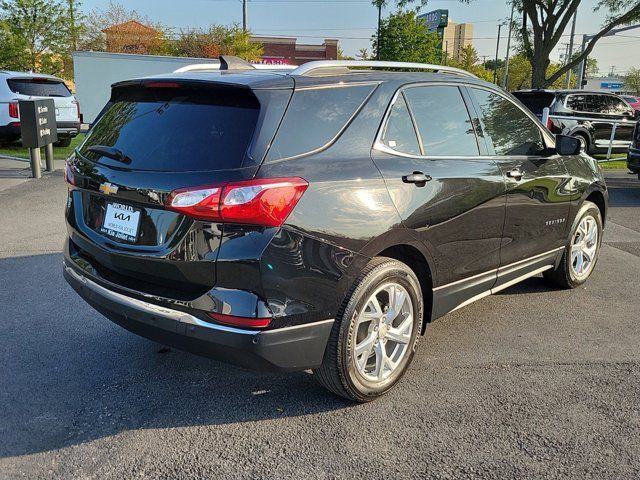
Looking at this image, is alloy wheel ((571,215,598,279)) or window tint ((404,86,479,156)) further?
alloy wheel ((571,215,598,279))

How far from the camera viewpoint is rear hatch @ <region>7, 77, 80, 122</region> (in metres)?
13.5

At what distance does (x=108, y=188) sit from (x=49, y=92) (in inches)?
509

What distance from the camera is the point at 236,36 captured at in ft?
123

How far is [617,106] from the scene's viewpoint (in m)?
16.0

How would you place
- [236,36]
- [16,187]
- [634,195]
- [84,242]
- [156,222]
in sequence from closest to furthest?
[156,222]
[84,242]
[16,187]
[634,195]
[236,36]

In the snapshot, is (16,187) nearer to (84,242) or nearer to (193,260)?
(84,242)

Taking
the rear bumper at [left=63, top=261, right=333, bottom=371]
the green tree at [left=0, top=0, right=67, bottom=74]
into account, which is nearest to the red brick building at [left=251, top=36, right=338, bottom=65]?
the green tree at [left=0, top=0, right=67, bottom=74]

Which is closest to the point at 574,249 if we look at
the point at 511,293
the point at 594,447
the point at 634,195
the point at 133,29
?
the point at 511,293

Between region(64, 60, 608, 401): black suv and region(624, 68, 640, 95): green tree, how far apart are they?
95.6 metres

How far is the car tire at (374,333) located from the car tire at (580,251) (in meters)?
2.21

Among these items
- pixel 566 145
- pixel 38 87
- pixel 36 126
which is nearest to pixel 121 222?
pixel 566 145

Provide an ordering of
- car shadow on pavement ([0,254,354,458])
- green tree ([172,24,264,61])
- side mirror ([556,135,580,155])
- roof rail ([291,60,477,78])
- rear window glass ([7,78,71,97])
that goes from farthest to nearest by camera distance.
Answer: green tree ([172,24,264,61]) → rear window glass ([7,78,71,97]) → side mirror ([556,135,580,155]) → roof rail ([291,60,477,78]) → car shadow on pavement ([0,254,354,458])

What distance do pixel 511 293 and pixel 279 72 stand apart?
3118mm

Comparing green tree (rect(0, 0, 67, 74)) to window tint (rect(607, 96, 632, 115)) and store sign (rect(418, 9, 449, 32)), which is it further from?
store sign (rect(418, 9, 449, 32))
